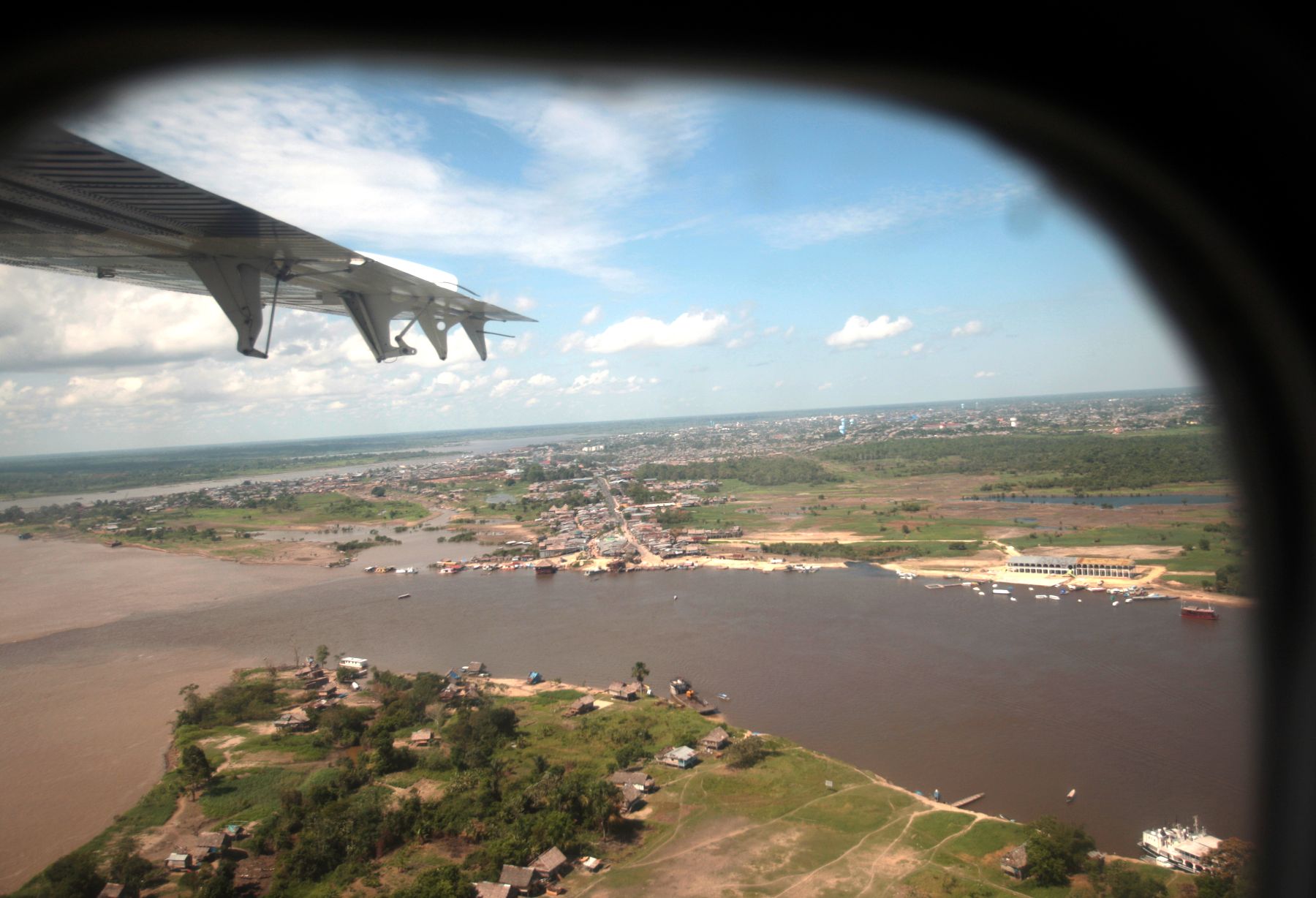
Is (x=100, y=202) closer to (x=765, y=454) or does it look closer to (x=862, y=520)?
(x=862, y=520)

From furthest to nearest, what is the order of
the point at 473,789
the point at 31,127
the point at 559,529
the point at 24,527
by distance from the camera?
the point at 24,527 → the point at 559,529 → the point at 473,789 → the point at 31,127

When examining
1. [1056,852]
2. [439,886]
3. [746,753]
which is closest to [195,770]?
[439,886]

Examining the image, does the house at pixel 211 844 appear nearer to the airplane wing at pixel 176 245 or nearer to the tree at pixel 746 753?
the airplane wing at pixel 176 245

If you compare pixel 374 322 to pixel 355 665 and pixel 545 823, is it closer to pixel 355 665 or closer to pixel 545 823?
pixel 545 823

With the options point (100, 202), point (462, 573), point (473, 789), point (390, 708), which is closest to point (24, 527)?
point (462, 573)

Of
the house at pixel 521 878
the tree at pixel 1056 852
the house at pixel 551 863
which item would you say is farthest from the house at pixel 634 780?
the tree at pixel 1056 852

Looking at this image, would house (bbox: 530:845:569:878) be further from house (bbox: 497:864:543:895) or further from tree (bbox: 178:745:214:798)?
tree (bbox: 178:745:214:798)
